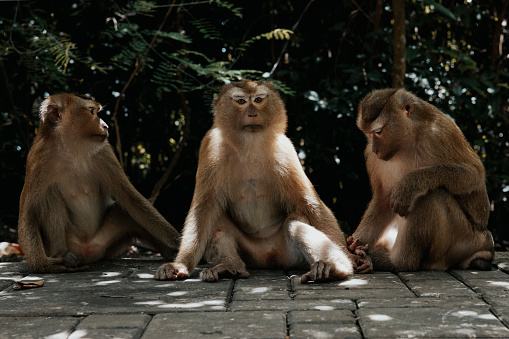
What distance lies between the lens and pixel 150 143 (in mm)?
8109

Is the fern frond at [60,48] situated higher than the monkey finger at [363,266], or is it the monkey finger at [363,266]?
the fern frond at [60,48]

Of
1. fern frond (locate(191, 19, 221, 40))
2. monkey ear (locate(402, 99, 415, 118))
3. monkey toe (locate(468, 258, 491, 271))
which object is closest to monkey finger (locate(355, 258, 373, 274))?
monkey toe (locate(468, 258, 491, 271))

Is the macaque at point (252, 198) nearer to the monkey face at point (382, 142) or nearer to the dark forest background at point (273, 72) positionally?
the monkey face at point (382, 142)

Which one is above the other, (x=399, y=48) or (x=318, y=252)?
(x=399, y=48)

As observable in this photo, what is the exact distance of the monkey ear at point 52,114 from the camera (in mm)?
5102

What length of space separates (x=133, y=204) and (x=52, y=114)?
99 cm

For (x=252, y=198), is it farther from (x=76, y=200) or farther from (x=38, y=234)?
(x=38, y=234)

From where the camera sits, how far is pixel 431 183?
4.39 meters

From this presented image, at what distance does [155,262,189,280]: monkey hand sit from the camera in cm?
442

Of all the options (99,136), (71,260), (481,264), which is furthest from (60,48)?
(481,264)

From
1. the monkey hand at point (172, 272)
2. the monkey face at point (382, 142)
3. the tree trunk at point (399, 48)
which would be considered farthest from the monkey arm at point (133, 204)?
the tree trunk at point (399, 48)

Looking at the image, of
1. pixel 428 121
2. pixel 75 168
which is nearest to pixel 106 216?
pixel 75 168

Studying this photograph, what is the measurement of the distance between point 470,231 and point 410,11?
12.2 ft

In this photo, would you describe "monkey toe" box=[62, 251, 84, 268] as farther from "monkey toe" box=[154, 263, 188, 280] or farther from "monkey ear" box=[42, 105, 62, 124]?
"monkey ear" box=[42, 105, 62, 124]
